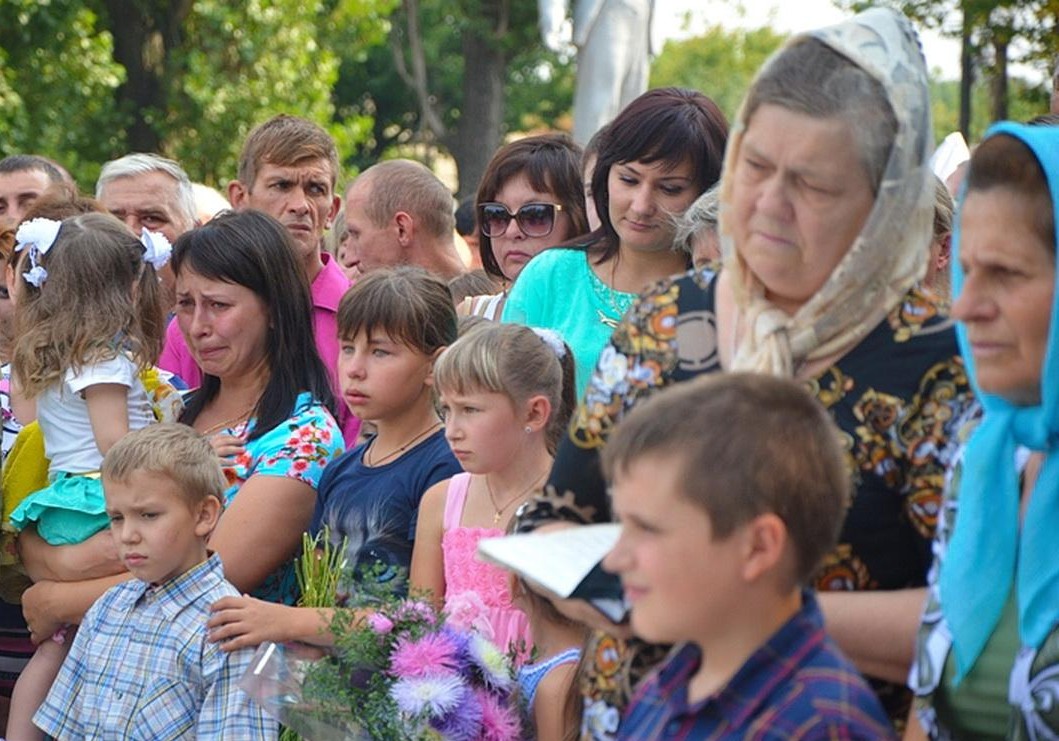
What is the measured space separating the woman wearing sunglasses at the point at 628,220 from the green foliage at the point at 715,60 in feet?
138

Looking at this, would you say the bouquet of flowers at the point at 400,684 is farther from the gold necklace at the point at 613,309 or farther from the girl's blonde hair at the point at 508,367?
the gold necklace at the point at 613,309

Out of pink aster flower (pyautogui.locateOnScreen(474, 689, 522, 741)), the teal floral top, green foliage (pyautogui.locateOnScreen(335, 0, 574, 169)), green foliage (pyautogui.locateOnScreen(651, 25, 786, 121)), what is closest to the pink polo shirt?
the teal floral top

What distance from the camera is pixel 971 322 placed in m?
2.41

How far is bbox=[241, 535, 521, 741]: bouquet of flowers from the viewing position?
137 inches

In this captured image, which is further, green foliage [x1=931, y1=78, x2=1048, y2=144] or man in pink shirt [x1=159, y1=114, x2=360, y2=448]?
green foliage [x1=931, y1=78, x2=1048, y2=144]

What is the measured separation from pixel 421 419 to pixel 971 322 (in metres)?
2.41

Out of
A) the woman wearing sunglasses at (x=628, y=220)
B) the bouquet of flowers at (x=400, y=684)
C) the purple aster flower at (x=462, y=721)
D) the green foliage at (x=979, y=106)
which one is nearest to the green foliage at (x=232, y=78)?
the green foliage at (x=979, y=106)

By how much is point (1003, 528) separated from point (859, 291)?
16.8 inches

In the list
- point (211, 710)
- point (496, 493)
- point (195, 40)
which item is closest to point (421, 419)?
point (496, 493)

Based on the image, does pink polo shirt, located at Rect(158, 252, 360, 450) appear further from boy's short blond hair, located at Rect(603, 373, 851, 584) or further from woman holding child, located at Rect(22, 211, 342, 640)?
boy's short blond hair, located at Rect(603, 373, 851, 584)

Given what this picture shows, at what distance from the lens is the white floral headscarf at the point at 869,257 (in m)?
2.56

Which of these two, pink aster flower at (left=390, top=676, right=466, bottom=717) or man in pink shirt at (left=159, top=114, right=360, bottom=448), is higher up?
man in pink shirt at (left=159, top=114, right=360, bottom=448)

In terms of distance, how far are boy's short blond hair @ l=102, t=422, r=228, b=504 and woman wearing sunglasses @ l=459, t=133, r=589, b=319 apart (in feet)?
4.72

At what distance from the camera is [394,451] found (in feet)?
15.0
